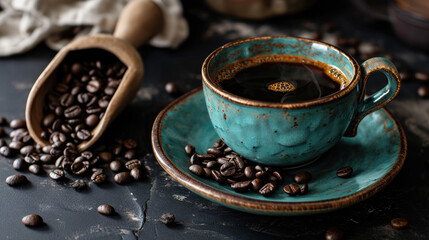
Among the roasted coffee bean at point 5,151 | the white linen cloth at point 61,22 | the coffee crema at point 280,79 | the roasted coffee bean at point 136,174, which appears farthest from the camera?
the white linen cloth at point 61,22

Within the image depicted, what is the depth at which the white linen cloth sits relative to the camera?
2.12 m

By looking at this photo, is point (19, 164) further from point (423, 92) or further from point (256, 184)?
point (423, 92)

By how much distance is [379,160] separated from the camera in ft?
4.01

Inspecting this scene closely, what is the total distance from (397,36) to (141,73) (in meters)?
1.34

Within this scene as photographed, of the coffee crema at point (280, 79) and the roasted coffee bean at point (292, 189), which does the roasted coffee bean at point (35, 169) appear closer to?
the coffee crema at point (280, 79)

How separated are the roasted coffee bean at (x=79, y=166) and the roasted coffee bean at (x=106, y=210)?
19 centimetres

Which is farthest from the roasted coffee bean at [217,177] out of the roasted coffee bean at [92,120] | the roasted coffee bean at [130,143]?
the roasted coffee bean at [92,120]

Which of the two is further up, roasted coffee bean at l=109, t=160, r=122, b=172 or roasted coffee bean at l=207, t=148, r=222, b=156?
roasted coffee bean at l=207, t=148, r=222, b=156

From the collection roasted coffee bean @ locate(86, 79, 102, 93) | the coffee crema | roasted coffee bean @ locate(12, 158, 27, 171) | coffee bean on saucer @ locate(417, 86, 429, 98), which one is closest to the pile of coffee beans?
roasted coffee bean @ locate(86, 79, 102, 93)

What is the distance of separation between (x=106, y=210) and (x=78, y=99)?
1.58ft

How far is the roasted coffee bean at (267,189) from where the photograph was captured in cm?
114

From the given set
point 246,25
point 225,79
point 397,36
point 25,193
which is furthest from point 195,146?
point 397,36

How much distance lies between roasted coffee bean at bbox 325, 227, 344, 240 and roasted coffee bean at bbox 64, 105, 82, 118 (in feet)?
2.88

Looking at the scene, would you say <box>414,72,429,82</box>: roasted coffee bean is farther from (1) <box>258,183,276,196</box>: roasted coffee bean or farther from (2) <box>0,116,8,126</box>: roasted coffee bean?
(2) <box>0,116,8,126</box>: roasted coffee bean
